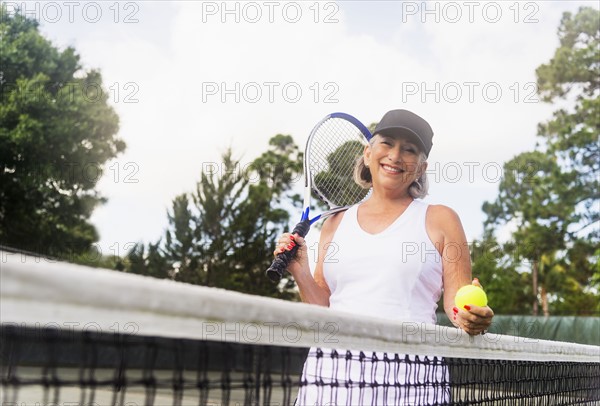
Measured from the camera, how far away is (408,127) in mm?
2426

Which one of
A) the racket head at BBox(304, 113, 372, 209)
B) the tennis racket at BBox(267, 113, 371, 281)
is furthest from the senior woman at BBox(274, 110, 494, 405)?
the racket head at BBox(304, 113, 372, 209)

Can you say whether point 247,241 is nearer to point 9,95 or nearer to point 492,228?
point 9,95

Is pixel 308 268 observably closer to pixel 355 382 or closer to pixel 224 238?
pixel 355 382

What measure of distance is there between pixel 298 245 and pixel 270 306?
0.79 metres

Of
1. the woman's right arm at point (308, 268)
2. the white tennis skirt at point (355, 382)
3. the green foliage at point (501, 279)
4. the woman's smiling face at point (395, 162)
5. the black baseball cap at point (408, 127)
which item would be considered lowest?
the white tennis skirt at point (355, 382)

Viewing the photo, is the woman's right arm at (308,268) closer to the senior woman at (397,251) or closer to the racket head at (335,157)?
the senior woman at (397,251)

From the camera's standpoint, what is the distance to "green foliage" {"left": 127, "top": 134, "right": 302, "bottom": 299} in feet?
91.8

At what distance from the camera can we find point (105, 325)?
142 cm

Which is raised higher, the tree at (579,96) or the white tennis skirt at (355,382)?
the tree at (579,96)

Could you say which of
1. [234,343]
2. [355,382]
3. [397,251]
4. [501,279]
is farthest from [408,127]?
[501,279]

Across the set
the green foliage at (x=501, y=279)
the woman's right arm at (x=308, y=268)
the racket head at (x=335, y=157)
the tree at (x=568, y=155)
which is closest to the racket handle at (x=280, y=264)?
the woman's right arm at (x=308, y=268)

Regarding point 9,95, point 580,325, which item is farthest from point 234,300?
point 9,95

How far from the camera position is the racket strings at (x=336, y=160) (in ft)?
10.2

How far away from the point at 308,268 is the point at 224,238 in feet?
86.3
